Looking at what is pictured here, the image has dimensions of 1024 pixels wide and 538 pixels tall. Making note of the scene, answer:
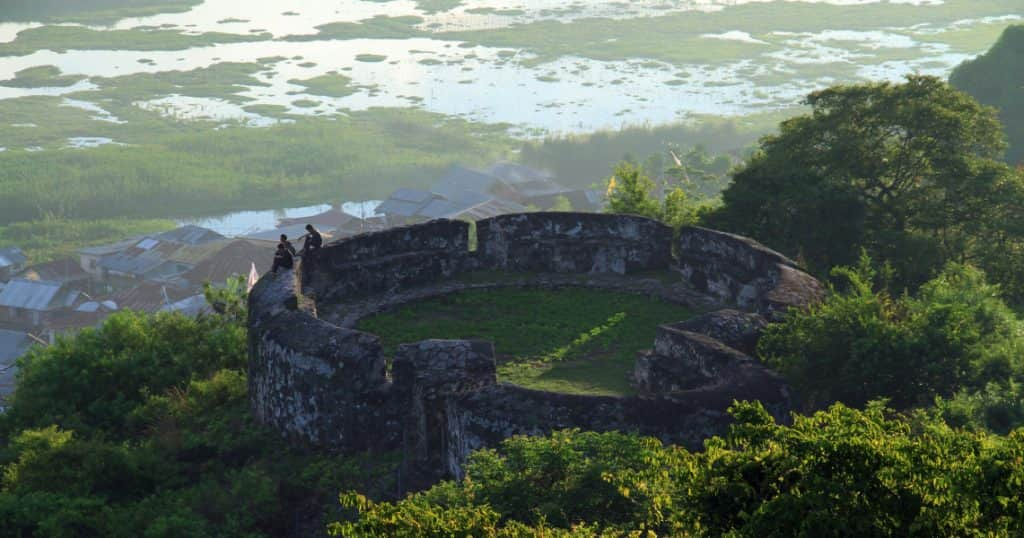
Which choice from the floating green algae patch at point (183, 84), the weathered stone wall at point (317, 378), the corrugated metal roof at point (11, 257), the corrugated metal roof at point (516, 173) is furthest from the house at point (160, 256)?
the weathered stone wall at point (317, 378)

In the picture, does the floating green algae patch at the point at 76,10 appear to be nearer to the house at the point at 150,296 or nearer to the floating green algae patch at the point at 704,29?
the floating green algae patch at the point at 704,29

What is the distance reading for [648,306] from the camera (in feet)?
53.5

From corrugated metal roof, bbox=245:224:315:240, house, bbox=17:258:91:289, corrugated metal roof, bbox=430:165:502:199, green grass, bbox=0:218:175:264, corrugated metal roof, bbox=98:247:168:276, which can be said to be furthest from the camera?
corrugated metal roof, bbox=430:165:502:199

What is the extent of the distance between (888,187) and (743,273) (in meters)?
5.38

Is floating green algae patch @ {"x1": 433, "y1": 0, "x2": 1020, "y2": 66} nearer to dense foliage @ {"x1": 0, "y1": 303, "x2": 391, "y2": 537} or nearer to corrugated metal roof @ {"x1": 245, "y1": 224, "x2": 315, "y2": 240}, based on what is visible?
corrugated metal roof @ {"x1": 245, "y1": 224, "x2": 315, "y2": 240}

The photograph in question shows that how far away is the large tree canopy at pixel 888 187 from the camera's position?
1873cm

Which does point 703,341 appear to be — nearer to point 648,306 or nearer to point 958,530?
point 648,306

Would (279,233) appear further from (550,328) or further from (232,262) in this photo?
(550,328)

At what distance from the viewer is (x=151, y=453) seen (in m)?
12.9

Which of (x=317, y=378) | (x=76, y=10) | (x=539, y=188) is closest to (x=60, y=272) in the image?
(x=539, y=188)

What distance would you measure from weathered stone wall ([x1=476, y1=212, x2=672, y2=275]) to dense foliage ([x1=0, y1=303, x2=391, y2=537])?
13.8 feet

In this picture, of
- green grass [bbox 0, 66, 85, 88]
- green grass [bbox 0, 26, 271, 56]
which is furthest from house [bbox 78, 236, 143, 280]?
green grass [bbox 0, 26, 271, 56]

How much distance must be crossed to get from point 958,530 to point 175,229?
53.6m

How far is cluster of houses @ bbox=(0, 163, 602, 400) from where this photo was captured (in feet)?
149
